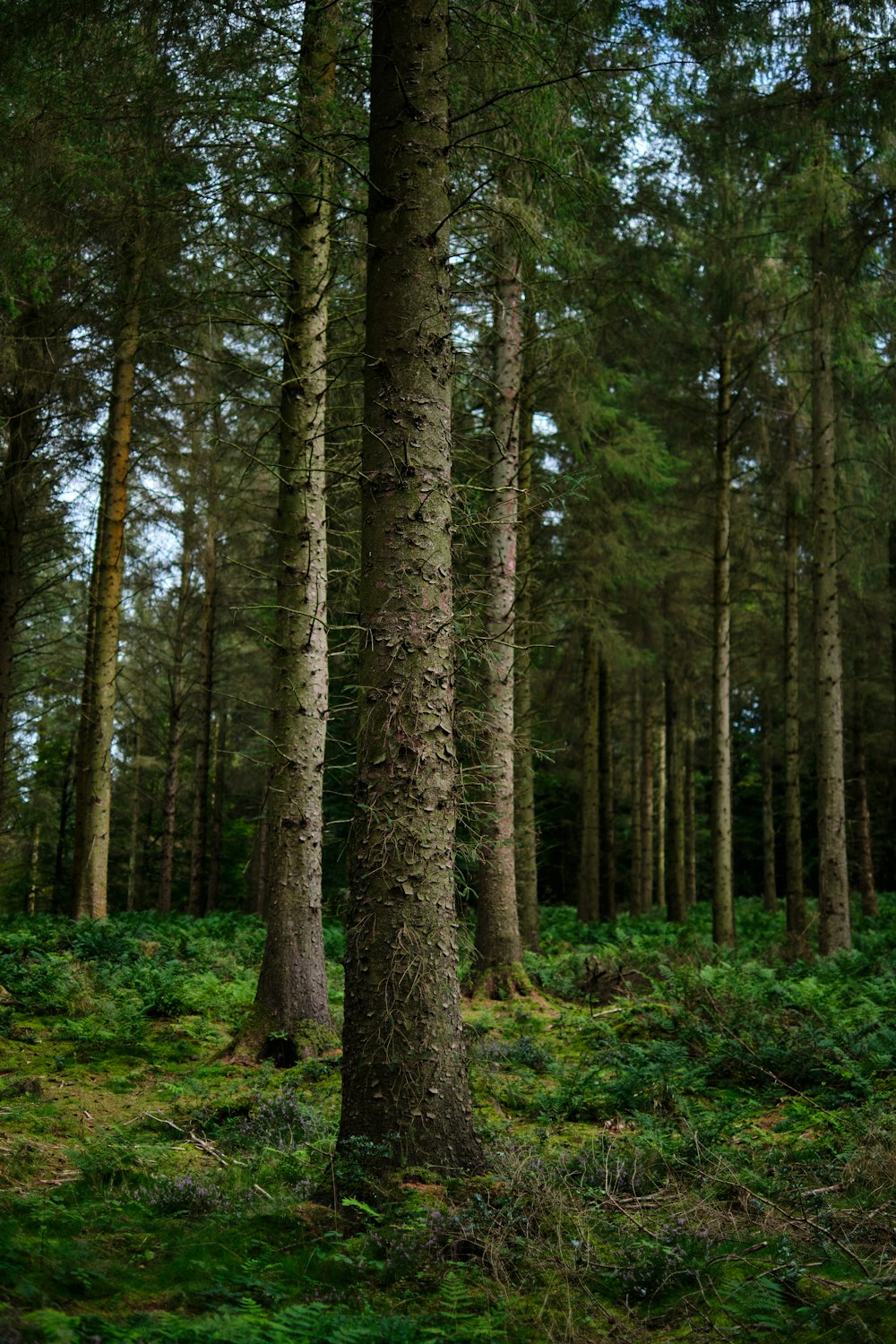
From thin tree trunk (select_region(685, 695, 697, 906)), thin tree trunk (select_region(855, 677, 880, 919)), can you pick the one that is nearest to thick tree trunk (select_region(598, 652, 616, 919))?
thin tree trunk (select_region(685, 695, 697, 906))

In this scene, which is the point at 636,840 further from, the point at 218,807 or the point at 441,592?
the point at 441,592

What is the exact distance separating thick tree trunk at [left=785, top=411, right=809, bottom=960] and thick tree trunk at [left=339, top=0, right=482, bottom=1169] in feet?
41.9

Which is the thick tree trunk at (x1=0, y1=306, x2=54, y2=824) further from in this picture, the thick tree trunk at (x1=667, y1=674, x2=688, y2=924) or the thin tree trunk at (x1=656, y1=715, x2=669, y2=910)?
the thin tree trunk at (x1=656, y1=715, x2=669, y2=910)

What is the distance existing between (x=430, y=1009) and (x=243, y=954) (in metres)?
9.33

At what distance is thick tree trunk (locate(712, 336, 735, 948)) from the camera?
14445 mm

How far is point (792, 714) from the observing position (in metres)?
16.9

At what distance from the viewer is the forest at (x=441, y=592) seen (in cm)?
350

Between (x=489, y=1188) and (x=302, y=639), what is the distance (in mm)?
4675

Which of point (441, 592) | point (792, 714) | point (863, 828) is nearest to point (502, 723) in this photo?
point (441, 592)

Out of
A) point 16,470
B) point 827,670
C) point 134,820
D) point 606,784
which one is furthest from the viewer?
point 134,820

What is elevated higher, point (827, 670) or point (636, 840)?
point (827, 670)

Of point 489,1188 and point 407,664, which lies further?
point 407,664

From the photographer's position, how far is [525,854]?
1383 centimetres

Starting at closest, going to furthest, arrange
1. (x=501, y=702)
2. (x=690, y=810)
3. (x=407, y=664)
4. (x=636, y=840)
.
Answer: (x=407, y=664)
(x=501, y=702)
(x=690, y=810)
(x=636, y=840)
